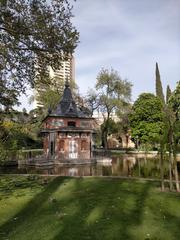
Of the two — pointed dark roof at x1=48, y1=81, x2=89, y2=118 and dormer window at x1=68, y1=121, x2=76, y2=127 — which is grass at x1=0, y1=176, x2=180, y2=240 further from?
dormer window at x1=68, y1=121, x2=76, y2=127

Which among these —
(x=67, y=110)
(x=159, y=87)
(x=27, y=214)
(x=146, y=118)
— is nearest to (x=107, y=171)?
(x=159, y=87)

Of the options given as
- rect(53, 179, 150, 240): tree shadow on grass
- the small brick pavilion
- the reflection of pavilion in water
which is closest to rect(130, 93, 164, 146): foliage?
the small brick pavilion

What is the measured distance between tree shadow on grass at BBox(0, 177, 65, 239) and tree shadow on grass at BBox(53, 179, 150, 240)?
1234mm

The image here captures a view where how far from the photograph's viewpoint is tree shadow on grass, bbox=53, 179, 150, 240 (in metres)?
6.54

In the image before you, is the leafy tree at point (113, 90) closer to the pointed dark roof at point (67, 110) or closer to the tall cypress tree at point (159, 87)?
the pointed dark roof at point (67, 110)

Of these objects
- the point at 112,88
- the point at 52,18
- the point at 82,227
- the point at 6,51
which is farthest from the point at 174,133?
the point at 112,88

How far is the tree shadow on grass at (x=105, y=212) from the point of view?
21.5 ft

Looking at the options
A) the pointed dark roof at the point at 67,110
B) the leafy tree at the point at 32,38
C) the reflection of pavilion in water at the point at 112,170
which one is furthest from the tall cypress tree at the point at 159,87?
the pointed dark roof at the point at 67,110

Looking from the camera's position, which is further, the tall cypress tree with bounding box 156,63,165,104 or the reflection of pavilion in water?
the reflection of pavilion in water

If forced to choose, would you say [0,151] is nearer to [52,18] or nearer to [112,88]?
[52,18]

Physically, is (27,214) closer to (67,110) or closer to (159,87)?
(159,87)

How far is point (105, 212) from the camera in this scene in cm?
821

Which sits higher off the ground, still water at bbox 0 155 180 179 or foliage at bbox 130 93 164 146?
foliage at bbox 130 93 164 146

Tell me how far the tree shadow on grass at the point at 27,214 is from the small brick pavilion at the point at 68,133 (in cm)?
2224
